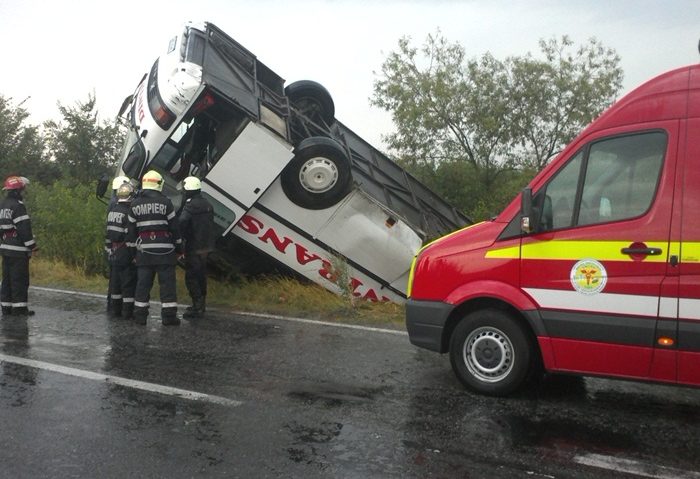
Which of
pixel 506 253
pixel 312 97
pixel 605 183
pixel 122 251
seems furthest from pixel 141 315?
pixel 605 183

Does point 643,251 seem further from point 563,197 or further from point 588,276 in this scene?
point 563,197

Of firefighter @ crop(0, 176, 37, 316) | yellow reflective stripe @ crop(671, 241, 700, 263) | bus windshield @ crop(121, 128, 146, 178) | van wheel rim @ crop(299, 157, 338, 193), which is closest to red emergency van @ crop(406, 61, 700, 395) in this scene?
yellow reflective stripe @ crop(671, 241, 700, 263)

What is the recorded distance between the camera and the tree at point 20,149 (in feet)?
76.2

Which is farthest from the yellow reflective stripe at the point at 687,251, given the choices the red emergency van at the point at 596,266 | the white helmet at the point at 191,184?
the white helmet at the point at 191,184

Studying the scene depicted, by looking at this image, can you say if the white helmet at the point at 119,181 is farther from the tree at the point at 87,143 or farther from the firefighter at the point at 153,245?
the tree at the point at 87,143

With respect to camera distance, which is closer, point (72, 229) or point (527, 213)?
point (527, 213)

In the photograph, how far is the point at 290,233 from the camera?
28.9 ft

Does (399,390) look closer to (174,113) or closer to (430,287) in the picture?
(430,287)

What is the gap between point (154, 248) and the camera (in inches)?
308

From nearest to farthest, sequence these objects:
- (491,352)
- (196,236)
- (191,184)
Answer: (491,352)
(191,184)
(196,236)

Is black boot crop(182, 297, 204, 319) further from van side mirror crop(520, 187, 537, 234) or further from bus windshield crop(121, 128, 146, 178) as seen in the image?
van side mirror crop(520, 187, 537, 234)

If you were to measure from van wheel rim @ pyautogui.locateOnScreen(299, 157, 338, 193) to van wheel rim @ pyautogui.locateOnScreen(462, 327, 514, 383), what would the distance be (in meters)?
3.85

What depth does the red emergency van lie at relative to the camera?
4.36 metres

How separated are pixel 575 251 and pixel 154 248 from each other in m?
4.80
